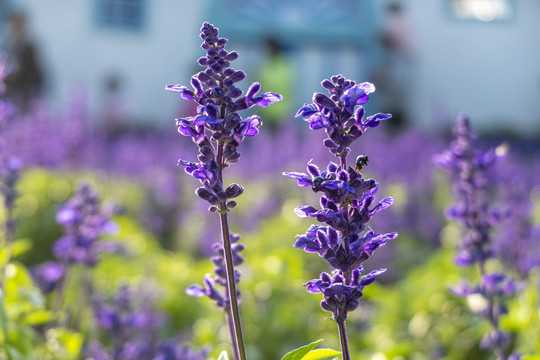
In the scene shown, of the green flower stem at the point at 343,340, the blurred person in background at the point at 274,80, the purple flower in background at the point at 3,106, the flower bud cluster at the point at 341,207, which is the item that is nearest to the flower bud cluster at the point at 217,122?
the flower bud cluster at the point at 341,207

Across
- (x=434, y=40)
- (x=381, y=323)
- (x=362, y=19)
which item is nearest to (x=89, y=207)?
(x=381, y=323)

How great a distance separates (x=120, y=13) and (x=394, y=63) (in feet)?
26.1

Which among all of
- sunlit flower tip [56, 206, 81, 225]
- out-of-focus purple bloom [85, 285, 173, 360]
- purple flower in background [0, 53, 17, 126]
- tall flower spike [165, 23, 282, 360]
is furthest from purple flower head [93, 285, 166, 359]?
tall flower spike [165, 23, 282, 360]

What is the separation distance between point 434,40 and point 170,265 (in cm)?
1741

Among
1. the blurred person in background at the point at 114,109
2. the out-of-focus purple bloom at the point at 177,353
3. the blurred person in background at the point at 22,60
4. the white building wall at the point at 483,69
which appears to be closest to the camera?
the out-of-focus purple bloom at the point at 177,353

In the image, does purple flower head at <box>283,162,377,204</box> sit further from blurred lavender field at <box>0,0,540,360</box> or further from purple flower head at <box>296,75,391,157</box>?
blurred lavender field at <box>0,0,540,360</box>

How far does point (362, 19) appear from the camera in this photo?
18938mm

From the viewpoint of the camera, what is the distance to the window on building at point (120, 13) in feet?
60.5

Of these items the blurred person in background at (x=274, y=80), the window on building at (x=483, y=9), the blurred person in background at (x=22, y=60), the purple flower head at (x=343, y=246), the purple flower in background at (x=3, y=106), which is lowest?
the purple flower head at (x=343, y=246)

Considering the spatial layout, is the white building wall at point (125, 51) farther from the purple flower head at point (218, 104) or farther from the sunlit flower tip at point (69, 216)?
the purple flower head at point (218, 104)

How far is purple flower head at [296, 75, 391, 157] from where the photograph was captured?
1264 millimetres

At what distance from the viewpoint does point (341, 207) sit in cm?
128

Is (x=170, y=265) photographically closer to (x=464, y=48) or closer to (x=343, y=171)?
(x=343, y=171)

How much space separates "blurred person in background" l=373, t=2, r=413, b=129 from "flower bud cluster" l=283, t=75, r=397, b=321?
55.8 feet
